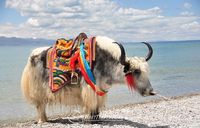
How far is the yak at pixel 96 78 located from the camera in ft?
19.8

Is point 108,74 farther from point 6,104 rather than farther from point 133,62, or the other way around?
point 6,104

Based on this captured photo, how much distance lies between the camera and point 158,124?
657cm

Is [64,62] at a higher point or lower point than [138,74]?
higher

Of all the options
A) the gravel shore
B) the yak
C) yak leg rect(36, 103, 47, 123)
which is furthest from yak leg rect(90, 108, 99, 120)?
yak leg rect(36, 103, 47, 123)

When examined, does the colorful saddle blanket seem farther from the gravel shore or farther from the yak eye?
the yak eye

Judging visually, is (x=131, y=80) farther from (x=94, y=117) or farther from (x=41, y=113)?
(x=41, y=113)

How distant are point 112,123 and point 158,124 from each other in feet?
2.47

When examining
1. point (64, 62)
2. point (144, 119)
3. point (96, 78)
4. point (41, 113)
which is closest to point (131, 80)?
point (96, 78)

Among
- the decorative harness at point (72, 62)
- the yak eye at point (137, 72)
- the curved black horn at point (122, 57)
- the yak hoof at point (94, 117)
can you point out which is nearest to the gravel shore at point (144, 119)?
the yak hoof at point (94, 117)

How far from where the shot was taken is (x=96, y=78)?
627 centimetres

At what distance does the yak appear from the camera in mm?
6031

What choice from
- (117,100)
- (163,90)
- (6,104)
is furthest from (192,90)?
(6,104)

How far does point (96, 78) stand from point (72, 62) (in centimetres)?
47

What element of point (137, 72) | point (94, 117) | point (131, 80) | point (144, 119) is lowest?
point (144, 119)
